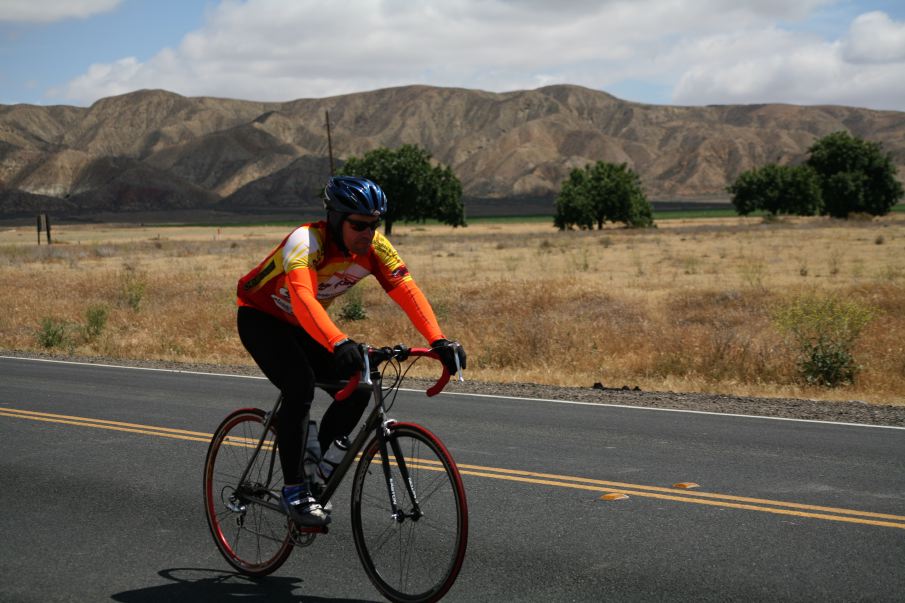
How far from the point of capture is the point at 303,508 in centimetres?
504

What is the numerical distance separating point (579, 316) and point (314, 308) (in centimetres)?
1805

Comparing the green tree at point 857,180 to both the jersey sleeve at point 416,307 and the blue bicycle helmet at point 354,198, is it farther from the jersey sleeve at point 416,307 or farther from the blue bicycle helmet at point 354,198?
the blue bicycle helmet at point 354,198

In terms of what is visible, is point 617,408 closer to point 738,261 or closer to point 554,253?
point 738,261

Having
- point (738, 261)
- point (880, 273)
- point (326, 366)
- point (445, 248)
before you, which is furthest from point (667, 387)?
point (445, 248)

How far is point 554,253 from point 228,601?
46426 millimetres

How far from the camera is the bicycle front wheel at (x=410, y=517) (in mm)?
4527

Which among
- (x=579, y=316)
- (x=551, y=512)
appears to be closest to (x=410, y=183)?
(x=579, y=316)

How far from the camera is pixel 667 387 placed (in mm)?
14195

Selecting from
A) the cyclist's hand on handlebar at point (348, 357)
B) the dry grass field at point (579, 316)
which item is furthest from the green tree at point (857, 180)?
the cyclist's hand on handlebar at point (348, 357)

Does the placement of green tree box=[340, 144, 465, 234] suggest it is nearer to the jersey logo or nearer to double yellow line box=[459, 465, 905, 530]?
double yellow line box=[459, 465, 905, 530]

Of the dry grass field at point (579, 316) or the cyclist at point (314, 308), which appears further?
the dry grass field at point (579, 316)

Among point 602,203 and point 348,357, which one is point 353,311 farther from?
point 602,203

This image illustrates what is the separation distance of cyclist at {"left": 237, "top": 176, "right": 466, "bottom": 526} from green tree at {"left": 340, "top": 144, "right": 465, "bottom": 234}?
77.7 metres

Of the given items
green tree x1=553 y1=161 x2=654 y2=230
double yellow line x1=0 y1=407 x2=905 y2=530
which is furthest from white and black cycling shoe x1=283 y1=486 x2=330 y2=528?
green tree x1=553 y1=161 x2=654 y2=230
